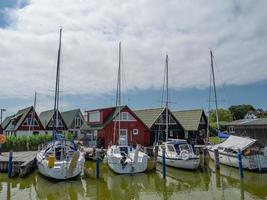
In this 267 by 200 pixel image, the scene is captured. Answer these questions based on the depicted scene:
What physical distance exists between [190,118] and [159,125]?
567 centimetres

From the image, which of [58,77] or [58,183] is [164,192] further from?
[58,77]

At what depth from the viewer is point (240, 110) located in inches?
3844

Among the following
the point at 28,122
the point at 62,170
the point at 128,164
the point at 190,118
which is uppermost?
the point at 190,118

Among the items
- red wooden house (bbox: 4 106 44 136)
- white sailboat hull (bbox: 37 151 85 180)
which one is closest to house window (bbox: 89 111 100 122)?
red wooden house (bbox: 4 106 44 136)

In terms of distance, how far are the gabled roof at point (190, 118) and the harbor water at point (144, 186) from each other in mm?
17132

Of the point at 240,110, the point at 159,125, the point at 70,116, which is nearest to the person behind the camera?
the point at 159,125

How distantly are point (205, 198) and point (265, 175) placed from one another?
806 cm

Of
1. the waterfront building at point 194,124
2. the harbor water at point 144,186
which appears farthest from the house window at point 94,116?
the harbor water at point 144,186

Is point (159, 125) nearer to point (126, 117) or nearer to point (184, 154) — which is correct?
point (126, 117)

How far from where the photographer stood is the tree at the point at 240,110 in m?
96.2

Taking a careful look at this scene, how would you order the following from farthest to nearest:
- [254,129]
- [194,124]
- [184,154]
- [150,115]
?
[150,115], [194,124], [254,129], [184,154]

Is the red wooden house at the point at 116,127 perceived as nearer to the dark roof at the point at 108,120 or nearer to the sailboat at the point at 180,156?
the dark roof at the point at 108,120

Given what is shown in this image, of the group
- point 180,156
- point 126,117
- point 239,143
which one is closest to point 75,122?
point 126,117

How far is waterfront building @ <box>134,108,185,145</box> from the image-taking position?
38719 mm
